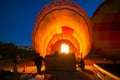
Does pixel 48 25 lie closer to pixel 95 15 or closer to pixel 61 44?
pixel 61 44

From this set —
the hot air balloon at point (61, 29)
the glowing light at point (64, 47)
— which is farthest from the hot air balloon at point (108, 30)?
the glowing light at point (64, 47)

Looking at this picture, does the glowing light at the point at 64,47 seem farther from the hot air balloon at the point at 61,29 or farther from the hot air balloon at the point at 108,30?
the hot air balloon at the point at 108,30

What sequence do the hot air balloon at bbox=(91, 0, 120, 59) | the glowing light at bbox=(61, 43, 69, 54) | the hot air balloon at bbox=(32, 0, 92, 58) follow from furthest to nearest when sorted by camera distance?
the glowing light at bbox=(61, 43, 69, 54) < the hot air balloon at bbox=(32, 0, 92, 58) < the hot air balloon at bbox=(91, 0, 120, 59)

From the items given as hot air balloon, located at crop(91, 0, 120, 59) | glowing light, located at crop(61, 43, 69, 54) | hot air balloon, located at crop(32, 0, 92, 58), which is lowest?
hot air balloon, located at crop(91, 0, 120, 59)

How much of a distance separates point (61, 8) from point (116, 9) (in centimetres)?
1598

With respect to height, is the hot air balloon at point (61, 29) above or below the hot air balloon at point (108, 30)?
above

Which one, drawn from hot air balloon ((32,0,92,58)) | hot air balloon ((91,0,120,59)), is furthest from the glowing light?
hot air balloon ((91,0,120,59))

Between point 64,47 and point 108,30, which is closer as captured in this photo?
point 108,30

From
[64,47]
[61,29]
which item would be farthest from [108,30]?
[64,47]

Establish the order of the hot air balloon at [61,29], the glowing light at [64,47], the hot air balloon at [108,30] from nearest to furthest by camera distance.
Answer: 1. the hot air balloon at [108,30]
2. the hot air balloon at [61,29]
3. the glowing light at [64,47]

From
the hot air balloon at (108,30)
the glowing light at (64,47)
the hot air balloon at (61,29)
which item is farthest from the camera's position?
the glowing light at (64,47)

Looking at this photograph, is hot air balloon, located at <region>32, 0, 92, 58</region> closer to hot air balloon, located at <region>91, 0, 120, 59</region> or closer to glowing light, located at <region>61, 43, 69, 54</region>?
glowing light, located at <region>61, 43, 69, 54</region>

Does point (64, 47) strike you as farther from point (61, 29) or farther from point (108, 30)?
point (108, 30)

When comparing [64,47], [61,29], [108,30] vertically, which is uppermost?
[61,29]
